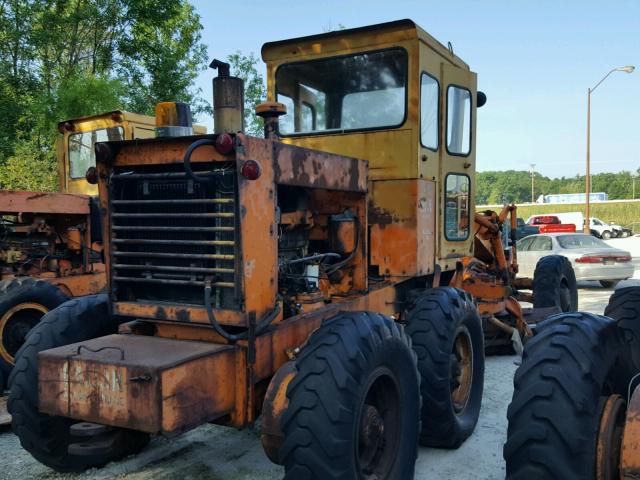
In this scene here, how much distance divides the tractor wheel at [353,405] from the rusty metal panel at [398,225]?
4.37ft

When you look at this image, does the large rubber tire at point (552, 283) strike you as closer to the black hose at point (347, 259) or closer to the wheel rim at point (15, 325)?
the black hose at point (347, 259)

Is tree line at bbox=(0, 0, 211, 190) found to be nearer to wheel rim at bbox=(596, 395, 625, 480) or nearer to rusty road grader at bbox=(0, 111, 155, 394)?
rusty road grader at bbox=(0, 111, 155, 394)

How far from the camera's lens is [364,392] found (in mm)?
3318

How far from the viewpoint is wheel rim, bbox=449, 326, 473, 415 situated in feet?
16.1

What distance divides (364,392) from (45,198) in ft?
19.3

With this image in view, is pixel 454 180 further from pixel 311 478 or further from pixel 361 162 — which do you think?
pixel 311 478

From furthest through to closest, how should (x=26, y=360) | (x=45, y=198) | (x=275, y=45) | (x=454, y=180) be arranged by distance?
(x=45, y=198), (x=454, y=180), (x=275, y=45), (x=26, y=360)

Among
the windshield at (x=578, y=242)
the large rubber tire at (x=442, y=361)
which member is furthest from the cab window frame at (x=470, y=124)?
the windshield at (x=578, y=242)

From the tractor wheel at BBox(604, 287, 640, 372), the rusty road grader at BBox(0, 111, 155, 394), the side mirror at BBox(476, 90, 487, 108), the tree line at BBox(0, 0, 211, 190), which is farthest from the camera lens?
the tree line at BBox(0, 0, 211, 190)

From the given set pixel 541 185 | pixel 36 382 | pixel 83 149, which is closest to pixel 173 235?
pixel 36 382

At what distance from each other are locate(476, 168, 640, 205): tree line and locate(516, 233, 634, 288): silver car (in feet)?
287

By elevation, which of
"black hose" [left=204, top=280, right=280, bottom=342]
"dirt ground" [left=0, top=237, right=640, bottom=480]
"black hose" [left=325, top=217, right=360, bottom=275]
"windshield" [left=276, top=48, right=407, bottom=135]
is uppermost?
"windshield" [left=276, top=48, right=407, bottom=135]

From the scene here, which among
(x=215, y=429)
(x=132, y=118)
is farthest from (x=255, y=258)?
(x=132, y=118)

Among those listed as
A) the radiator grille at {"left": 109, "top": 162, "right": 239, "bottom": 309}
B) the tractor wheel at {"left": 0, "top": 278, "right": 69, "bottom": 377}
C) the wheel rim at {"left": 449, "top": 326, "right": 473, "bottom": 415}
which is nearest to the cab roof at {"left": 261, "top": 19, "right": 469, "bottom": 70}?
the radiator grille at {"left": 109, "top": 162, "right": 239, "bottom": 309}
